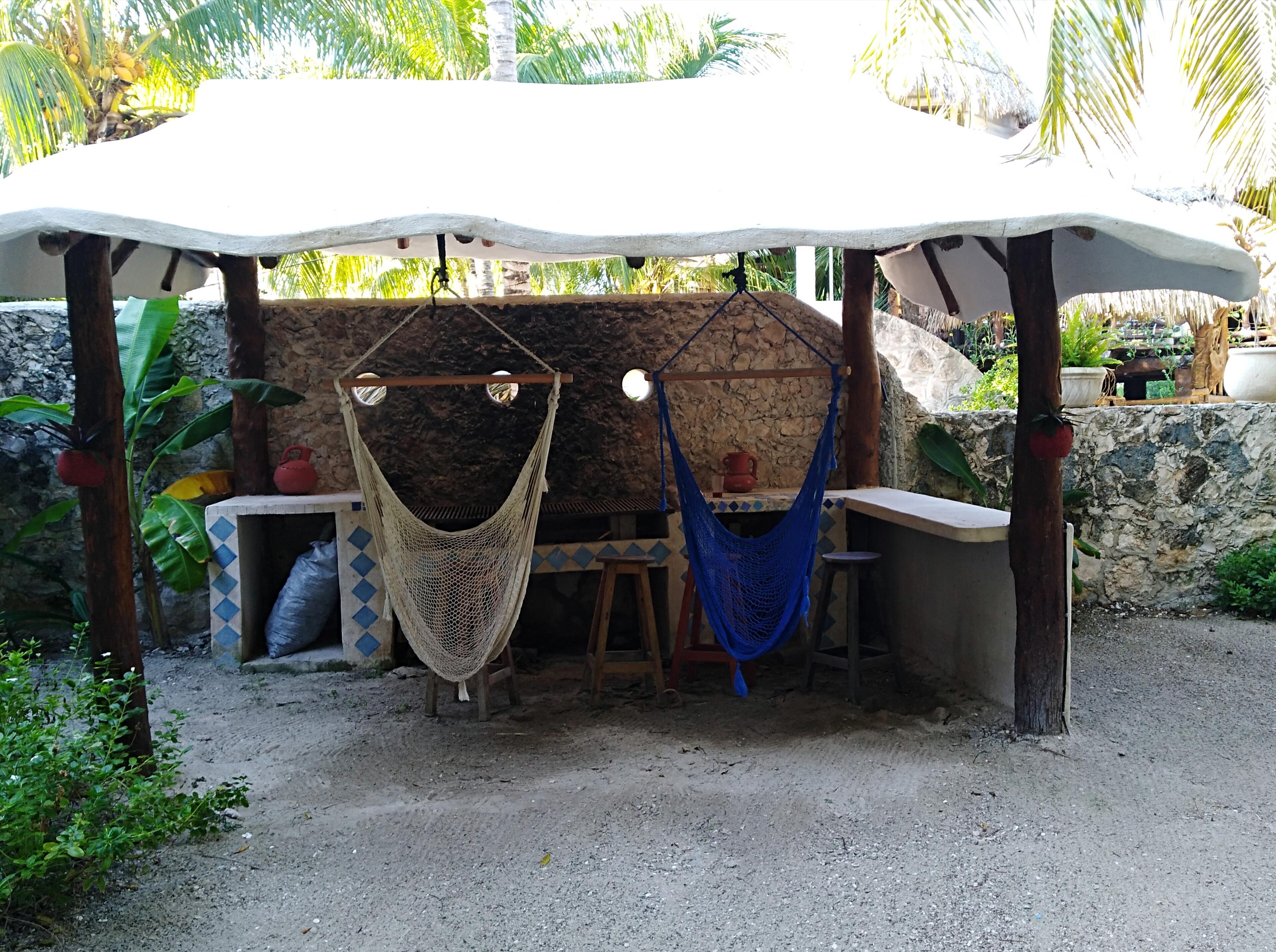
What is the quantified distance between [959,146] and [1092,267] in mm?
672

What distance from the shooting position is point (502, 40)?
7570mm

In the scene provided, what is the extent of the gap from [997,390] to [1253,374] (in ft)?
4.24

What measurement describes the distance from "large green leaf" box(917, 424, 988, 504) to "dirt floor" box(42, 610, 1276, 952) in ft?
3.76

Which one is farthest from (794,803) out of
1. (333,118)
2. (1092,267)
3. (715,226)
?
(333,118)

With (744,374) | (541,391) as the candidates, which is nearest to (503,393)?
(541,391)

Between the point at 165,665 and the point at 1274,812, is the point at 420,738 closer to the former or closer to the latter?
the point at 165,665

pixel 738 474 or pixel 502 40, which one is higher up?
pixel 502 40

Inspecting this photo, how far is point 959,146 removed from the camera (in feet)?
10.3

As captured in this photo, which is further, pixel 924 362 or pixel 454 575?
pixel 924 362

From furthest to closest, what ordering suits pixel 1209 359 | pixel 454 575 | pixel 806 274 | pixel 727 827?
pixel 806 274, pixel 1209 359, pixel 454 575, pixel 727 827

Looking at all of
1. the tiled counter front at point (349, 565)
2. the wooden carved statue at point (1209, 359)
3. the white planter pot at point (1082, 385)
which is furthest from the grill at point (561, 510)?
the wooden carved statue at point (1209, 359)

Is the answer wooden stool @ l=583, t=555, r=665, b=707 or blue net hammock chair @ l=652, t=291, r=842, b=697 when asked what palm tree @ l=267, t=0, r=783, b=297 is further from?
blue net hammock chair @ l=652, t=291, r=842, b=697

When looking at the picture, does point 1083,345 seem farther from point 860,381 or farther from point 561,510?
point 561,510

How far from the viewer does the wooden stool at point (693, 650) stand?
3.81m
